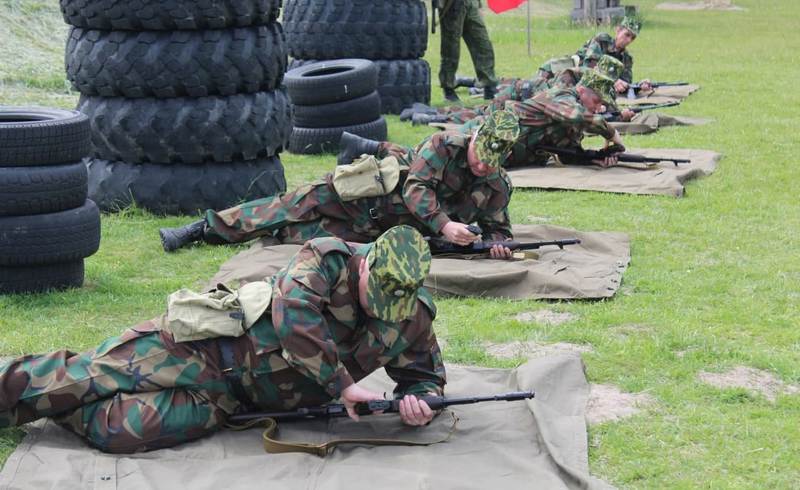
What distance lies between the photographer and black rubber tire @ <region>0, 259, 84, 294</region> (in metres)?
6.78

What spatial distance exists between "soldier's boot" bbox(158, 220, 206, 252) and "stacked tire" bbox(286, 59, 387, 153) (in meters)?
3.78

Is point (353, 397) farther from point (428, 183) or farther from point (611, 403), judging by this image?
point (428, 183)

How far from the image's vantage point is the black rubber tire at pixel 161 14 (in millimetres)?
8828

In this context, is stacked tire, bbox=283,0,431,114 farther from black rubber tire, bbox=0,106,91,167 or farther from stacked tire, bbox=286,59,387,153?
black rubber tire, bbox=0,106,91,167

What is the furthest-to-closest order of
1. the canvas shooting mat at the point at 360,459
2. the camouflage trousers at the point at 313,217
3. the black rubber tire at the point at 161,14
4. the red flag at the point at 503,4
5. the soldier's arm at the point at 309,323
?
the red flag at the point at 503,4
the black rubber tire at the point at 161,14
the camouflage trousers at the point at 313,217
the soldier's arm at the point at 309,323
the canvas shooting mat at the point at 360,459

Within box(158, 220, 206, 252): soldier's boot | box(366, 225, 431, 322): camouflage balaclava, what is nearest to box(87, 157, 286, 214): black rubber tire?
box(158, 220, 206, 252): soldier's boot

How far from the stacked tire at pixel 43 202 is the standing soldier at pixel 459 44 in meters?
9.81

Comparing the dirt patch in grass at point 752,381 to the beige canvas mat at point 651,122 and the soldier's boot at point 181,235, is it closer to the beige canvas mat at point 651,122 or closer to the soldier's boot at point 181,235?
the soldier's boot at point 181,235

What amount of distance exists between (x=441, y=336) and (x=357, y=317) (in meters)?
1.60

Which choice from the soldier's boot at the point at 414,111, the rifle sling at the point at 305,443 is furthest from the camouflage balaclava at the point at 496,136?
the soldier's boot at the point at 414,111

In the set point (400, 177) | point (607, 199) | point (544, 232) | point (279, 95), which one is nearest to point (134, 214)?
point (279, 95)

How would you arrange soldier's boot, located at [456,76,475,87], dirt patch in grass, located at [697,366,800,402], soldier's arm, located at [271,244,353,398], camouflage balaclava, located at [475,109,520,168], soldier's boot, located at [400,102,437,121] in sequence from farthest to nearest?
1. soldier's boot, located at [456,76,475,87]
2. soldier's boot, located at [400,102,437,121]
3. camouflage balaclava, located at [475,109,520,168]
4. dirt patch in grass, located at [697,366,800,402]
5. soldier's arm, located at [271,244,353,398]

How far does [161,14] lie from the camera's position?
884 centimetres

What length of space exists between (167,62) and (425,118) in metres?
5.51
